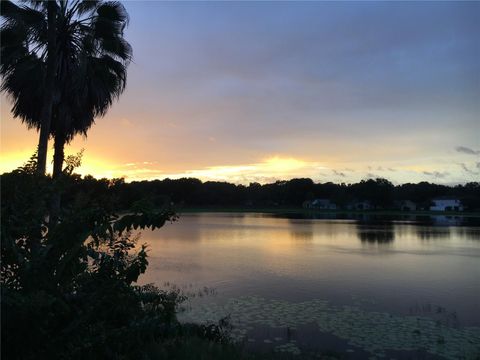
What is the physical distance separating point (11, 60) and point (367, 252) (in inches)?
841

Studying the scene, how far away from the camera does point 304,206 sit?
145 metres

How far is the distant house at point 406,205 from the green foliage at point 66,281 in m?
137

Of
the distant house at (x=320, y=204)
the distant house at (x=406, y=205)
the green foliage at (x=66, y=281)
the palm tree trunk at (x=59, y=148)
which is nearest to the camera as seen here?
the green foliage at (x=66, y=281)

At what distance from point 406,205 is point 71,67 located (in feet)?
454

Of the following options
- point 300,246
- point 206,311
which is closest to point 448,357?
point 206,311

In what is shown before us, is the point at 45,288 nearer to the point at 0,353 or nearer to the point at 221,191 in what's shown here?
the point at 0,353

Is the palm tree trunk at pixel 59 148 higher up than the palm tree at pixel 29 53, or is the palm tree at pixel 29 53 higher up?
the palm tree at pixel 29 53

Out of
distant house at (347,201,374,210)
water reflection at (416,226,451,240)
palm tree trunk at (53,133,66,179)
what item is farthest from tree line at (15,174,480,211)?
palm tree trunk at (53,133,66,179)

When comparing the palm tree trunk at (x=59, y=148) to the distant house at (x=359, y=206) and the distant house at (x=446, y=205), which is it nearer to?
the distant house at (x=446, y=205)

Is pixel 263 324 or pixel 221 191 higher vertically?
pixel 221 191

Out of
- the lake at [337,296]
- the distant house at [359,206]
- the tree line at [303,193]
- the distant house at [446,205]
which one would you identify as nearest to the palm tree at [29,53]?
the lake at [337,296]

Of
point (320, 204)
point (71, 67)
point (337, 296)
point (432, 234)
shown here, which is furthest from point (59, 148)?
point (320, 204)

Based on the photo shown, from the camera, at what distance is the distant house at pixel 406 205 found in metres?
135

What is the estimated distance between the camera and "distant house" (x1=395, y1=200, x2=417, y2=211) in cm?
13475
